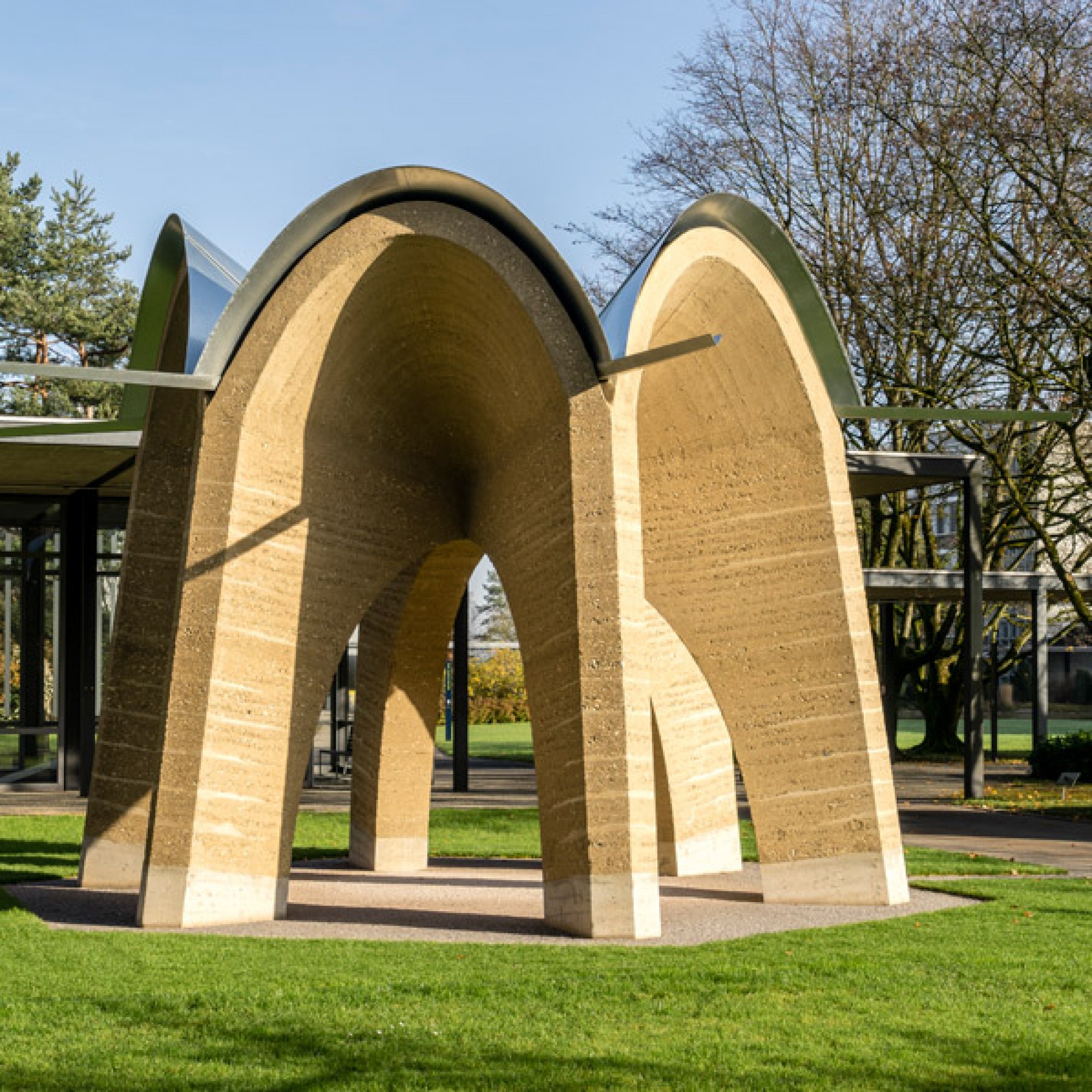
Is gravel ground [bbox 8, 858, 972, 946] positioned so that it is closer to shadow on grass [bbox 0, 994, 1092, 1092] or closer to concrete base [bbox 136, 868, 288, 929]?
concrete base [bbox 136, 868, 288, 929]

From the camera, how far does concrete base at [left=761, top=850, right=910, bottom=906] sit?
35.4 feet

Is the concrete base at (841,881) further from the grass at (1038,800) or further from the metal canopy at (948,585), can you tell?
the metal canopy at (948,585)

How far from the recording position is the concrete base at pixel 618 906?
9.30 m

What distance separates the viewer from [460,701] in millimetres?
20828

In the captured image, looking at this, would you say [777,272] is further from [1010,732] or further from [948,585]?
[1010,732]

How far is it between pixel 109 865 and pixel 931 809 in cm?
1131

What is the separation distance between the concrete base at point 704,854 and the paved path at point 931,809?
Answer: 2.61 meters

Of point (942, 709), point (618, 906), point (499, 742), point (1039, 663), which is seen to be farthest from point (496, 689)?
point (618, 906)

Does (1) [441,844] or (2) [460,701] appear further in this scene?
(2) [460,701]

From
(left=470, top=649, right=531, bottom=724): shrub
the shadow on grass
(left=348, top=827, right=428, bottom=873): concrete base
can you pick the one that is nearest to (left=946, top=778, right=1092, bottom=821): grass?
(left=348, top=827, right=428, bottom=873): concrete base

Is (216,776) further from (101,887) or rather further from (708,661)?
(708,661)

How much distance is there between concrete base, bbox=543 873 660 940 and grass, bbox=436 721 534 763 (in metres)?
16.6

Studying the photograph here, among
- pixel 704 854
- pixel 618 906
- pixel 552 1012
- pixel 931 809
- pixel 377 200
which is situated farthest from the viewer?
pixel 931 809

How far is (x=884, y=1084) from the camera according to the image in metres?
5.73
